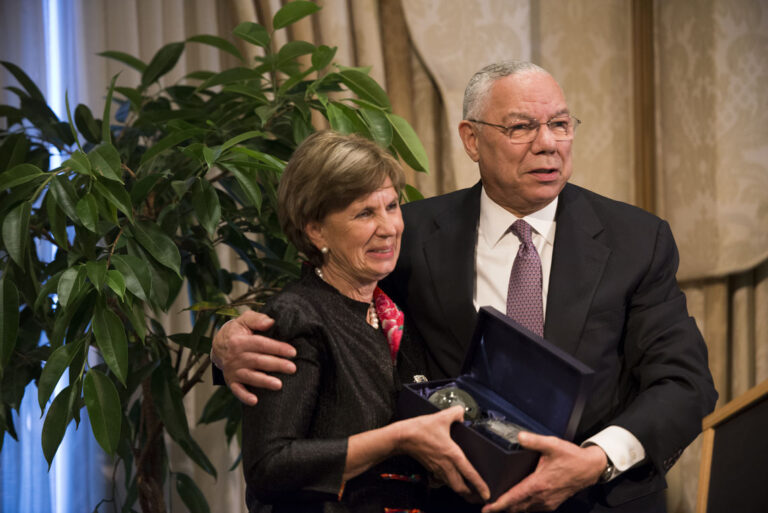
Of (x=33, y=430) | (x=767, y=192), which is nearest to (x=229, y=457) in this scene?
(x=33, y=430)

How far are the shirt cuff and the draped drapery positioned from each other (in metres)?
1.56

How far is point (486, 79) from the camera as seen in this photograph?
179 cm

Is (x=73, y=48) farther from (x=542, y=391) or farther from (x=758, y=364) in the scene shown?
(x=758, y=364)

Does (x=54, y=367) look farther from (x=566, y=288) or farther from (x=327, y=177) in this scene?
(x=566, y=288)

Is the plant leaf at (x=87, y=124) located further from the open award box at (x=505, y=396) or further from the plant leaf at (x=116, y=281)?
the open award box at (x=505, y=396)

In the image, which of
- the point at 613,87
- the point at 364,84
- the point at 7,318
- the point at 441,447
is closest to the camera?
the point at 441,447

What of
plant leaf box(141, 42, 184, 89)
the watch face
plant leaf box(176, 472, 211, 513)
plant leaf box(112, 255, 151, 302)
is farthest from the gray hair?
plant leaf box(176, 472, 211, 513)

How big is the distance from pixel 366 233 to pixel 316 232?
11 cm

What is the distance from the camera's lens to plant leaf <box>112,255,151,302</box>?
1.73 meters

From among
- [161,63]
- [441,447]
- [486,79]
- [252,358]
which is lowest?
[441,447]

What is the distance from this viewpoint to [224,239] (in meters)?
2.21

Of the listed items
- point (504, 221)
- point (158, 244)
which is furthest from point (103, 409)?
point (504, 221)

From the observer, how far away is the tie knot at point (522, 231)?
5.77 feet

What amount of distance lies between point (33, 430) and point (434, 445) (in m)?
1.98
